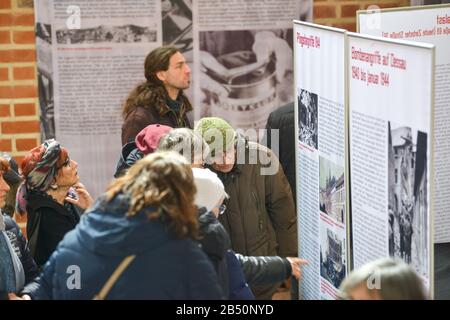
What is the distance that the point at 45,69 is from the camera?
5.43m

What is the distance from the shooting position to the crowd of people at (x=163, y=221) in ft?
8.77

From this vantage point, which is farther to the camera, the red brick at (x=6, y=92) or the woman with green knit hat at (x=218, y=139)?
the red brick at (x=6, y=92)

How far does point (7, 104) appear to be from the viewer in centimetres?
543

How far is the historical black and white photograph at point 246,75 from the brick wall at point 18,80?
3.32ft

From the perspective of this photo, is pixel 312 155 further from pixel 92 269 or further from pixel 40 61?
pixel 40 61

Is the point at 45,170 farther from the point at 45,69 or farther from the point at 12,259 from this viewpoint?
the point at 45,69

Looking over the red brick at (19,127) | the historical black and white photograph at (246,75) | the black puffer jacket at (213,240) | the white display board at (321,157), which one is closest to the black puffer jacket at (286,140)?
the white display board at (321,157)

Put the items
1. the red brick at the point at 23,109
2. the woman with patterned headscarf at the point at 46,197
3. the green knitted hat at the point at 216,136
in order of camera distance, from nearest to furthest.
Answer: the woman with patterned headscarf at the point at 46,197, the green knitted hat at the point at 216,136, the red brick at the point at 23,109

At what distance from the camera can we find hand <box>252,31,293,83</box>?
565 centimetres

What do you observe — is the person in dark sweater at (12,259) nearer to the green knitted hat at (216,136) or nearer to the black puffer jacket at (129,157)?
the black puffer jacket at (129,157)

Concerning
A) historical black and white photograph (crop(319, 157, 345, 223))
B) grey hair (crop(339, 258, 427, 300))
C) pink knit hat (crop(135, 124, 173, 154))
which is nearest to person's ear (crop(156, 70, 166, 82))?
pink knit hat (crop(135, 124, 173, 154))

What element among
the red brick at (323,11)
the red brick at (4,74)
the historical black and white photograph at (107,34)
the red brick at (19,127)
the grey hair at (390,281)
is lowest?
the grey hair at (390,281)

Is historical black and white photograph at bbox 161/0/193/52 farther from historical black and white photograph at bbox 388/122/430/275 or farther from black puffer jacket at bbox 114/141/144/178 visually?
historical black and white photograph at bbox 388/122/430/275

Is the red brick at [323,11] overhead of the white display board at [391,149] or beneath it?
overhead
